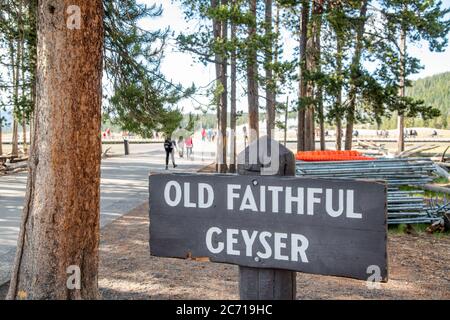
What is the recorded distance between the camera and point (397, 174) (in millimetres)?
9133

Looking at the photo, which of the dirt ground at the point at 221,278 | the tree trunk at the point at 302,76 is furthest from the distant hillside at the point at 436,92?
the dirt ground at the point at 221,278

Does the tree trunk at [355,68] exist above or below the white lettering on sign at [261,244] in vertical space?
above

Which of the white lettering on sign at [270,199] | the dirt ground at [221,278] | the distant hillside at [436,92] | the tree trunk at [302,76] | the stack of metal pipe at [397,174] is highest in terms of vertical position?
the distant hillside at [436,92]

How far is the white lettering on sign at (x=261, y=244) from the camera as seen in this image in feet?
6.09

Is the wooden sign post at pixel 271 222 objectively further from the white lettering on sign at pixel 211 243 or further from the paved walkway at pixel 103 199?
the paved walkway at pixel 103 199

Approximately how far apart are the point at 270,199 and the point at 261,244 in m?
0.20

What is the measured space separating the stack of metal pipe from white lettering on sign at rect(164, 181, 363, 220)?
7090 mm

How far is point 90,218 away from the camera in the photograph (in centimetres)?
379

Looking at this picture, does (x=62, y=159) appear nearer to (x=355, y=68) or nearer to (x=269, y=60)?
(x=269, y=60)

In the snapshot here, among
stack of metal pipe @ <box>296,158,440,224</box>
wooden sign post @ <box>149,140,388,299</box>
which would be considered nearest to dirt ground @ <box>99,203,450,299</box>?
stack of metal pipe @ <box>296,158,440,224</box>

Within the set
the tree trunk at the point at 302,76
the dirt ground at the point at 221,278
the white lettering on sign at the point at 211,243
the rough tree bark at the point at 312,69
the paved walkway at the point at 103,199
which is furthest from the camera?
the rough tree bark at the point at 312,69

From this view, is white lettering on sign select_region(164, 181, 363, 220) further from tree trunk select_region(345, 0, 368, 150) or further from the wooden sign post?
tree trunk select_region(345, 0, 368, 150)
